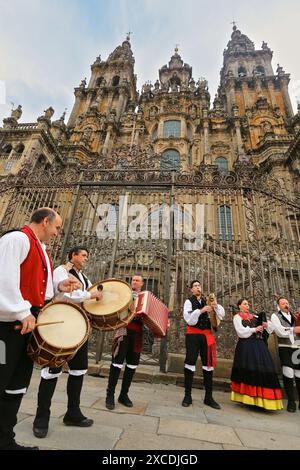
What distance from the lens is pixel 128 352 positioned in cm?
432

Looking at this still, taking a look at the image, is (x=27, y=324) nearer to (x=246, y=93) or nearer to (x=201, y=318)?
(x=201, y=318)

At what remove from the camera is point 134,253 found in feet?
26.2

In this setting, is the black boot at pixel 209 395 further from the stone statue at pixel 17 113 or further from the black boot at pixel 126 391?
the stone statue at pixel 17 113

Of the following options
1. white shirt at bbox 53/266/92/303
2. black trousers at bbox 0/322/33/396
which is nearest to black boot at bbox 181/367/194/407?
white shirt at bbox 53/266/92/303

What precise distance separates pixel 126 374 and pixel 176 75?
43.2 metres

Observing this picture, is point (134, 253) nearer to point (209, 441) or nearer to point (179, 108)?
point (209, 441)

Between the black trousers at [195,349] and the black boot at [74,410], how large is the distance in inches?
90.1

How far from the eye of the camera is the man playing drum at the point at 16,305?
6.93 ft

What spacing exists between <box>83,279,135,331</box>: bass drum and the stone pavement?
1200 millimetres

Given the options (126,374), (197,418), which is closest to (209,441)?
(197,418)

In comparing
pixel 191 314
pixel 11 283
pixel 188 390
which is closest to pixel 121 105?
pixel 191 314

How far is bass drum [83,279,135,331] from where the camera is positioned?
3561mm

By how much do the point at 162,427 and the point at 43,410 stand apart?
1490 mm

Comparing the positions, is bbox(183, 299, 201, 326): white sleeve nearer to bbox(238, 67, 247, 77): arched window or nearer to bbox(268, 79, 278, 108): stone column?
bbox(268, 79, 278, 108): stone column
